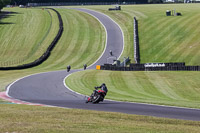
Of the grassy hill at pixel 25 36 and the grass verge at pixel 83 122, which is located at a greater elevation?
the grass verge at pixel 83 122

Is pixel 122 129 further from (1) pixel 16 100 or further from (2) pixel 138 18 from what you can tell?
(2) pixel 138 18

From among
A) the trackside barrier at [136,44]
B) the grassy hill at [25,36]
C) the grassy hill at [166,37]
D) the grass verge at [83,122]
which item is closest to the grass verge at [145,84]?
the grass verge at [83,122]

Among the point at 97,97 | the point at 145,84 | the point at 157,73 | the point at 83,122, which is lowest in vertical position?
the point at 157,73

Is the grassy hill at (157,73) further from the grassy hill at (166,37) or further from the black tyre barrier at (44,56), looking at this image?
the black tyre barrier at (44,56)

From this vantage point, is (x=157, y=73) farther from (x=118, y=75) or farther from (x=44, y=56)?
(x=44, y=56)

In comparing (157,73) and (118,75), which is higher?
(118,75)

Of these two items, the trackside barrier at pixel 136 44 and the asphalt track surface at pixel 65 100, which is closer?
the asphalt track surface at pixel 65 100

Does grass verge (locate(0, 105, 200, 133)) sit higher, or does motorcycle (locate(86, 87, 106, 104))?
grass verge (locate(0, 105, 200, 133))

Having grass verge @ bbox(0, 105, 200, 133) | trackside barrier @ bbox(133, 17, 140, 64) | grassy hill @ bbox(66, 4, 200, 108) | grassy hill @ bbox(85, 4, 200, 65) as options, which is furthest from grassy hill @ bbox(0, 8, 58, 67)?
grass verge @ bbox(0, 105, 200, 133)

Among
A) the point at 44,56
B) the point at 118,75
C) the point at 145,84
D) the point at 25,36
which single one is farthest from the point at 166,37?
the point at 145,84

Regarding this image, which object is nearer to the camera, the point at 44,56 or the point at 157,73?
the point at 157,73

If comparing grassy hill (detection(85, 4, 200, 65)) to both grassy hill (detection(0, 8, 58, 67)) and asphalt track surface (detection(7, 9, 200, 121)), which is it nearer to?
grassy hill (detection(0, 8, 58, 67))

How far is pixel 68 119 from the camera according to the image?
17781 mm

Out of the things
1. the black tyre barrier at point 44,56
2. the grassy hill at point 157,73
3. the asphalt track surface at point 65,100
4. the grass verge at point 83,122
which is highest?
the grass verge at point 83,122
